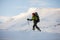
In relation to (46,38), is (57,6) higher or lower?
higher

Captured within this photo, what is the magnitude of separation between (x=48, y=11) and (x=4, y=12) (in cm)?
71

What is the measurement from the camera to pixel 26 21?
8.95 ft

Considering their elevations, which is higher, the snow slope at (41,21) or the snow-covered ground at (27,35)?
the snow slope at (41,21)

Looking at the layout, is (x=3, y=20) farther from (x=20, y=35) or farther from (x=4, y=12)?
(x=20, y=35)

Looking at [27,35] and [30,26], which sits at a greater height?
[30,26]

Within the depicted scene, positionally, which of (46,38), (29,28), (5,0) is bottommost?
(46,38)

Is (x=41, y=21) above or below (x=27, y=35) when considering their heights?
above

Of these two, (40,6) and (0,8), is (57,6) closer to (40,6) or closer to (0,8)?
(40,6)

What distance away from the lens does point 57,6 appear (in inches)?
106

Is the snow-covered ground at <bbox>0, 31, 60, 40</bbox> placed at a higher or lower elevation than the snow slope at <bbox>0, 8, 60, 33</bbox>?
lower

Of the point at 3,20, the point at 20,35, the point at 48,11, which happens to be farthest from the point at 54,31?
the point at 3,20

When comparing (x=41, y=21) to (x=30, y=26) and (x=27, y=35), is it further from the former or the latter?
(x=27, y=35)

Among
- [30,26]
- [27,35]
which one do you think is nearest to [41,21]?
[30,26]

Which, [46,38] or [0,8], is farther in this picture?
[0,8]
